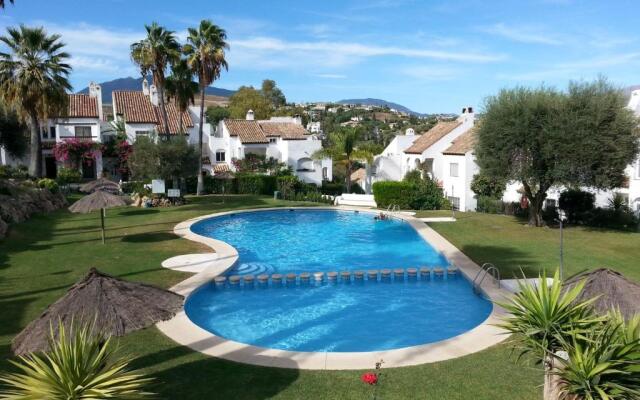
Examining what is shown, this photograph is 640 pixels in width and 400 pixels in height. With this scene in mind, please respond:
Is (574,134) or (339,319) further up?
(574,134)

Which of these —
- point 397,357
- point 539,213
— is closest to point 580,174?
point 539,213

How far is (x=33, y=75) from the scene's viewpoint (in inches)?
1259

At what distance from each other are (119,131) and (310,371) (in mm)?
44583

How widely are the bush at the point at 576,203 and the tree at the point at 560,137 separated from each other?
335 cm

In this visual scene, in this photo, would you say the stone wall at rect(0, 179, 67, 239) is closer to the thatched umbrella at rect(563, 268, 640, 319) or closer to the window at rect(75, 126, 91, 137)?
the window at rect(75, 126, 91, 137)

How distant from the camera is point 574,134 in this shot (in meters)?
23.5

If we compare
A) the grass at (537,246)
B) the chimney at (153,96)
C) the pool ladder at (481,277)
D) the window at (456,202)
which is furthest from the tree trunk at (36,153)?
the pool ladder at (481,277)

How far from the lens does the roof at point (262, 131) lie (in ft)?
164

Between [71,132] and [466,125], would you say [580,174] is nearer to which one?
[466,125]

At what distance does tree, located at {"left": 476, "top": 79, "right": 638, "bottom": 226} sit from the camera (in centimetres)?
2342

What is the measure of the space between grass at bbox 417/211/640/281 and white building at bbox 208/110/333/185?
2230cm

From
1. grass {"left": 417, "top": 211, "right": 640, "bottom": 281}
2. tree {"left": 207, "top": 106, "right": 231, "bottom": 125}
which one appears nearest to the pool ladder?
grass {"left": 417, "top": 211, "right": 640, "bottom": 281}

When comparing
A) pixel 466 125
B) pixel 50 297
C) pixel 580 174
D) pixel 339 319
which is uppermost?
pixel 466 125

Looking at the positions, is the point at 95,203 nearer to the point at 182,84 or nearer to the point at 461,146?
the point at 182,84
